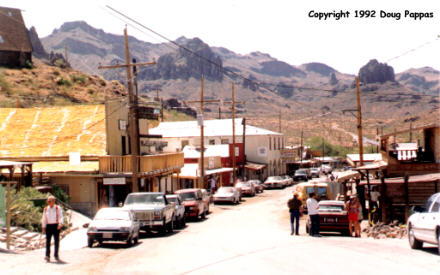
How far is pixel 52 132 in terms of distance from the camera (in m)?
34.1

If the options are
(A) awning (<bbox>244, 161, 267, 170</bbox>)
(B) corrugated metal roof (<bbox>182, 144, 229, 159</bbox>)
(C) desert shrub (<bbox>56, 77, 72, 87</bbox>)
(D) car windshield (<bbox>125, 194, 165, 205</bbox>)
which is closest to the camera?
(D) car windshield (<bbox>125, 194, 165, 205</bbox>)

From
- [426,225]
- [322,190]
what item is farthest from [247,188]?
[426,225]

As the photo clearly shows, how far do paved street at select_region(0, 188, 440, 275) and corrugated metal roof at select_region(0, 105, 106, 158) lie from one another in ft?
51.3

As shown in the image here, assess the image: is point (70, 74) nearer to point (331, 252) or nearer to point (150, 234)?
point (150, 234)

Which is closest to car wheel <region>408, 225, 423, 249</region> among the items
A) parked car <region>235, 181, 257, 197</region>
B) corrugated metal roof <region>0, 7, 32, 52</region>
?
parked car <region>235, 181, 257, 197</region>

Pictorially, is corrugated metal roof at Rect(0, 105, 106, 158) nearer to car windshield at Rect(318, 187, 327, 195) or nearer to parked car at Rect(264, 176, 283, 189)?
car windshield at Rect(318, 187, 327, 195)

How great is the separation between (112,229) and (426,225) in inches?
394

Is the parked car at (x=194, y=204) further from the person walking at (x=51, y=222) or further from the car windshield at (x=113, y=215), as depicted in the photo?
the person walking at (x=51, y=222)

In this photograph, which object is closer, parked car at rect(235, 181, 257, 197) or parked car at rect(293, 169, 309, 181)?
parked car at rect(235, 181, 257, 197)

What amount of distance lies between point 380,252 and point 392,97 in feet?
596

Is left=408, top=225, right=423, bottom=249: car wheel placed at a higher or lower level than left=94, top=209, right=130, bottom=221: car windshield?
lower

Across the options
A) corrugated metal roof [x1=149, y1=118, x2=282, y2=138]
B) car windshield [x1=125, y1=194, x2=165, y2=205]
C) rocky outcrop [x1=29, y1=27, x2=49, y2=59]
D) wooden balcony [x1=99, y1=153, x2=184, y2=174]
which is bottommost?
car windshield [x1=125, y1=194, x2=165, y2=205]

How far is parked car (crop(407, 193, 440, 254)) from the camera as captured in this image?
12.6 m

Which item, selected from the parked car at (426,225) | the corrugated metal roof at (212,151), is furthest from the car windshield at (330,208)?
the corrugated metal roof at (212,151)
